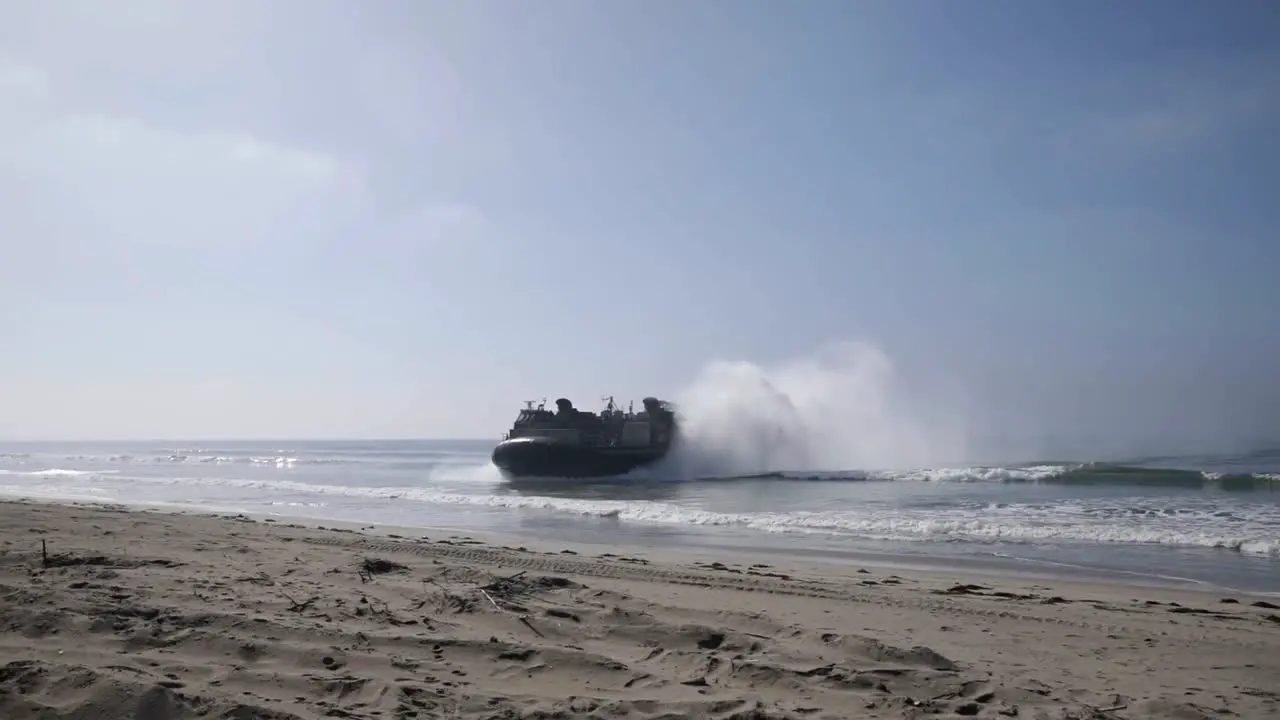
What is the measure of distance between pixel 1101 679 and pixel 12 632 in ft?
20.0

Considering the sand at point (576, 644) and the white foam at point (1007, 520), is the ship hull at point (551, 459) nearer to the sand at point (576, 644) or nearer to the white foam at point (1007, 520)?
the white foam at point (1007, 520)

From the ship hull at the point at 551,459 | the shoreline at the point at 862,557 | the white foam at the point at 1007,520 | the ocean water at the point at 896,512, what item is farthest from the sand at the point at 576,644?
the ship hull at the point at 551,459

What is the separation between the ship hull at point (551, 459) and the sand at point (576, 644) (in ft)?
71.4

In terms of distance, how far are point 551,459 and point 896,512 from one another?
16.4 meters

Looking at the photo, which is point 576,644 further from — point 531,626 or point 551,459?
point 551,459

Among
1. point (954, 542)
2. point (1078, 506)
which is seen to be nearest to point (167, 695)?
point (954, 542)

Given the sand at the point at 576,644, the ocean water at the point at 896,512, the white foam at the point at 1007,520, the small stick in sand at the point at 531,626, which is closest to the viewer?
the sand at the point at 576,644

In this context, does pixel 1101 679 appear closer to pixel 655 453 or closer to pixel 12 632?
pixel 12 632

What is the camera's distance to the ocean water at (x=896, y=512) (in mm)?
10523

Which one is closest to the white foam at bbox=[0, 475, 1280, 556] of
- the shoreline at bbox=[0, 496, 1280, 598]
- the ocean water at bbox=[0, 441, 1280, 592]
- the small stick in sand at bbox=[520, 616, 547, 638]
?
the ocean water at bbox=[0, 441, 1280, 592]

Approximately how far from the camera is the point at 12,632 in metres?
4.05

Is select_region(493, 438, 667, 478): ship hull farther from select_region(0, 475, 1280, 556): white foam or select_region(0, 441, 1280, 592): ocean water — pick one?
select_region(0, 475, 1280, 556): white foam

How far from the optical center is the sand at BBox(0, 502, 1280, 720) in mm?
3430

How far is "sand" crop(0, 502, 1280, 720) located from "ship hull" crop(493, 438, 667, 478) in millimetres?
21754
